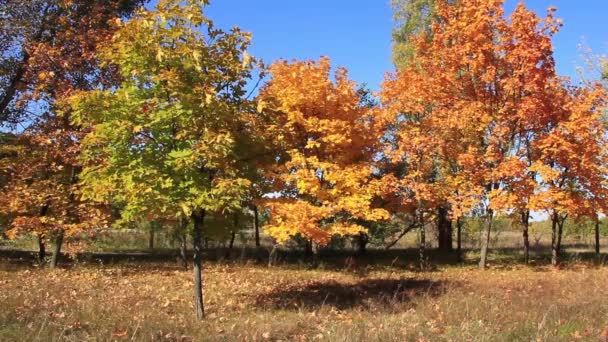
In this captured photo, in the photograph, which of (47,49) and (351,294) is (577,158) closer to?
(351,294)

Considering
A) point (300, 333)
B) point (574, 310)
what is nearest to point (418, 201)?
point (574, 310)

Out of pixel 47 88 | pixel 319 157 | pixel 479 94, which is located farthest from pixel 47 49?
pixel 479 94

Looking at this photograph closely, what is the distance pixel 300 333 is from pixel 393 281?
8165 mm

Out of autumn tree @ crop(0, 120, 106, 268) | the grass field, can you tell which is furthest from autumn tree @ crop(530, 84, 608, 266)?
autumn tree @ crop(0, 120, 106, 268)

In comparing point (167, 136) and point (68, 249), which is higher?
point (167, 136)

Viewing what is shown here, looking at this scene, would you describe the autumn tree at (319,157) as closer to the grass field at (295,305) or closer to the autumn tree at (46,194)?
the grass field at (295,305)

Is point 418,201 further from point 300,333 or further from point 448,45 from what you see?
point 300,333

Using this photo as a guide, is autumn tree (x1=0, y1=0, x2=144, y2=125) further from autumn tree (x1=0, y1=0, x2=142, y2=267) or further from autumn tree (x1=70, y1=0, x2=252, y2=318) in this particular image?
autumn tree (x1=70, y1=0, x2=252, y2=318)

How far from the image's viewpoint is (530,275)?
18453mm

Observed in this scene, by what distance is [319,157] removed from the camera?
17391 mm

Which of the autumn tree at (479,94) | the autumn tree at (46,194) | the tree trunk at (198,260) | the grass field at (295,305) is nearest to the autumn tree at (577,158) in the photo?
the autumn tree at (479,94)

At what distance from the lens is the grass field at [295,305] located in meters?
7.63

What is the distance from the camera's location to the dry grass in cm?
762

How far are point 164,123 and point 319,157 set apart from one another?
8.49 metres
